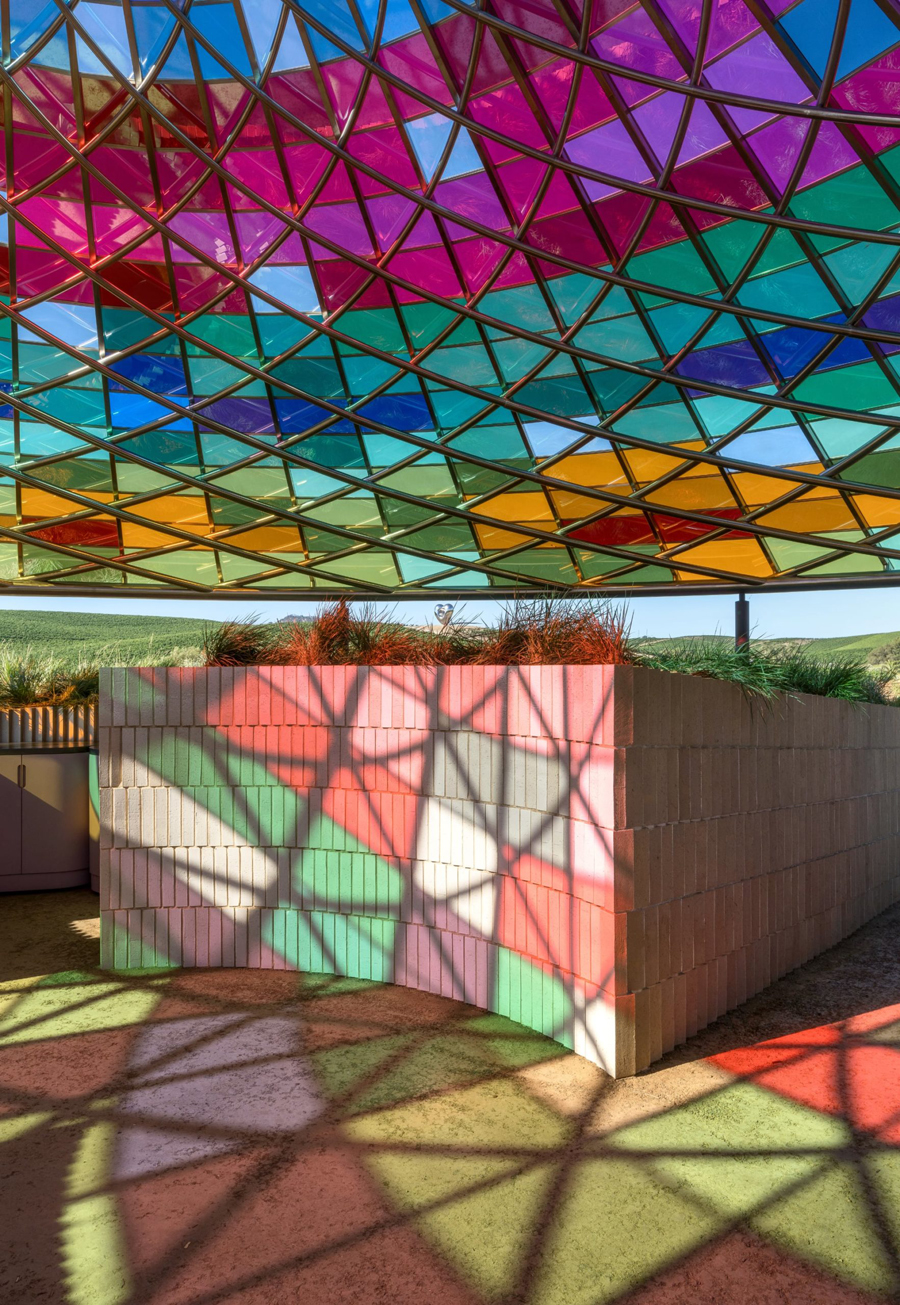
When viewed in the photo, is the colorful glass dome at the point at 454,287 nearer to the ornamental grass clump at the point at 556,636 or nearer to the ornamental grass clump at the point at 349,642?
the ornamental grass clump at the point at 556,636

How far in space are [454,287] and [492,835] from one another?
14.8 metres

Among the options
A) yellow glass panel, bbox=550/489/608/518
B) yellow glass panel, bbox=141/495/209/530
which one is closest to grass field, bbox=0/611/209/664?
yellow glass panel, bbox=141/495/209/530

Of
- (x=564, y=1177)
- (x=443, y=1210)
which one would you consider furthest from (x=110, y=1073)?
(x=564, y=1177)

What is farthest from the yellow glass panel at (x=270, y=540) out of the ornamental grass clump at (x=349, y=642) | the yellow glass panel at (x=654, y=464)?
the ornamental grass clump at (x=349, y=642)

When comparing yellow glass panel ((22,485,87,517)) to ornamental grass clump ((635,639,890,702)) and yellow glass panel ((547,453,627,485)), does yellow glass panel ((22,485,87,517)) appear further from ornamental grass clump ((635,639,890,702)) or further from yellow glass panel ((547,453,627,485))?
ornamental grass clump ((635,639,890,702))

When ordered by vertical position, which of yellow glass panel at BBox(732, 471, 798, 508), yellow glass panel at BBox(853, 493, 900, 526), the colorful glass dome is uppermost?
the colorful glass dome

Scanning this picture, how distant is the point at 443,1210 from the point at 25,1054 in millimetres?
3908

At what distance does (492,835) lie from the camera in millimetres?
7473

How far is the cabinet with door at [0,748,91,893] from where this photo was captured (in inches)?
494

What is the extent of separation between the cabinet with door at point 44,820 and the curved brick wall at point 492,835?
474 cm

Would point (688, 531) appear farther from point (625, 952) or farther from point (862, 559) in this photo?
point (625, 952)

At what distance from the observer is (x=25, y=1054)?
656cm

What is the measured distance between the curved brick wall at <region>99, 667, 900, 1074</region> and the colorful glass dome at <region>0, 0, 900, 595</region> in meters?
9.51

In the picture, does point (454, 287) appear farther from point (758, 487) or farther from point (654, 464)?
point (758, 487)
